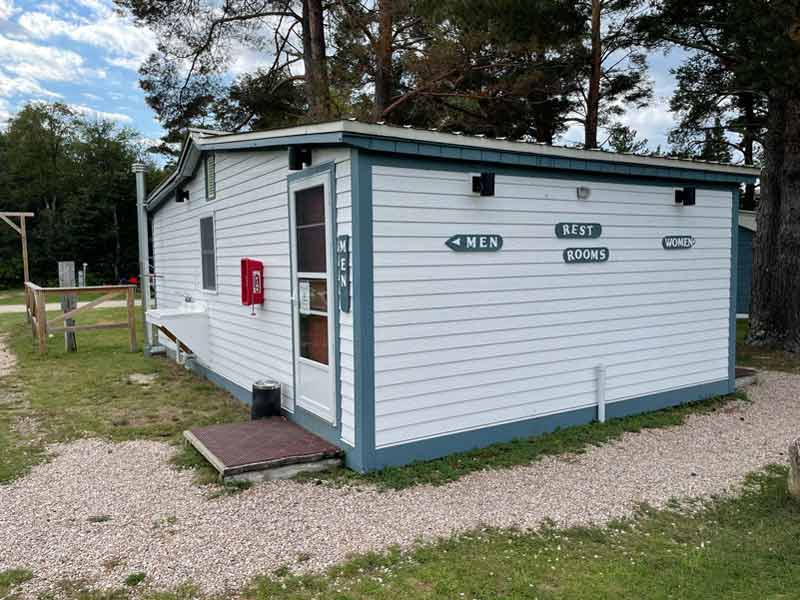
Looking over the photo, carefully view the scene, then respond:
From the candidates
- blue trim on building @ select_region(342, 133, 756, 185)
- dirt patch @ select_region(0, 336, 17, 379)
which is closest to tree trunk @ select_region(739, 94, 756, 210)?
blue trim on building @ select_region(342, 133, 756, 185)

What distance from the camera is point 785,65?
7398 mm

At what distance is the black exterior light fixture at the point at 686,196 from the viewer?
6000mm

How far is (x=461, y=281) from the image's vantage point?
4582mm

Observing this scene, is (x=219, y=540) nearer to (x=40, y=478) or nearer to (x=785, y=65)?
(x=40, y=478)

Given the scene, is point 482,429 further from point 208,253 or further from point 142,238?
point 142,238

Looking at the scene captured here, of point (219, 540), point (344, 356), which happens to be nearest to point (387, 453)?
point (344, 356)

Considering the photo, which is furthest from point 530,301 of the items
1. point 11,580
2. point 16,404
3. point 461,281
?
point 16,404

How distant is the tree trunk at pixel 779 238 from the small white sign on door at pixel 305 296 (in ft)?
26.1

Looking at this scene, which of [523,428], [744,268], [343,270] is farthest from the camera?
[744,268]

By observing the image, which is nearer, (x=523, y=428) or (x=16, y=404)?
(x=523, y=428)

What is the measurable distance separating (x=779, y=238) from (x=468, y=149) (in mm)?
7476

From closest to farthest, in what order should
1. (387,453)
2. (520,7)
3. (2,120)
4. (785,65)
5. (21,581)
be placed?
(21,581), (387,453), (785,65), (520,7), (2,120)

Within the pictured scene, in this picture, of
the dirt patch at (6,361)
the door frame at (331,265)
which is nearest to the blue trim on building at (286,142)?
the door frame at (331,265)

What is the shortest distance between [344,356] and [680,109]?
39.6 feet
